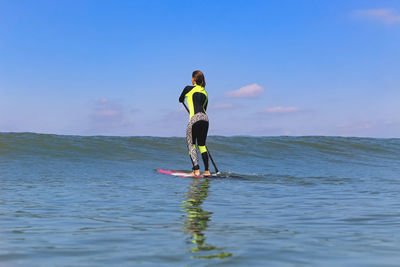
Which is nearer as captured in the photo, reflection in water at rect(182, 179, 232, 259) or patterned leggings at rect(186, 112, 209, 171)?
reflection in water at rect(182, 179, 232, 259)

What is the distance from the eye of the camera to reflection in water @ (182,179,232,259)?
2832mm

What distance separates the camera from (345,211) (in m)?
4.71

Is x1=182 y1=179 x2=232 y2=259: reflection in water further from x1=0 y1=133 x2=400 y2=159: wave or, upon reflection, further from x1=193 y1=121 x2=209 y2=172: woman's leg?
x1=0 y1=133 x2=400 y2=159: wave

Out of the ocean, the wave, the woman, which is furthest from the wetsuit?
the wave

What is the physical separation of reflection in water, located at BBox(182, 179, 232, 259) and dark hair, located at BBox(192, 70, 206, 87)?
304cm

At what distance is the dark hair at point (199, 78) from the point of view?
31.2 feet

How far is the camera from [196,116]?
9.54 metres

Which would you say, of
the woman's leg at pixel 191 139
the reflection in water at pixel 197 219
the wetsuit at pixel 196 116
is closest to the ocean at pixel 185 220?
the reflection in water at pixel 197 219

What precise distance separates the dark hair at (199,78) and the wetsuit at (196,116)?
0.09 meters

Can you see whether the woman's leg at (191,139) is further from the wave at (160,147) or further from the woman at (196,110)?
the wave at (160,147)

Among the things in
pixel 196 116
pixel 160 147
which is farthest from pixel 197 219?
pixel 160 147

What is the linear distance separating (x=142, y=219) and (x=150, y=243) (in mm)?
1111

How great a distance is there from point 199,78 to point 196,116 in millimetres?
836

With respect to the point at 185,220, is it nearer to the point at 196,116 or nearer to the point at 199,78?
the point at 196,116
